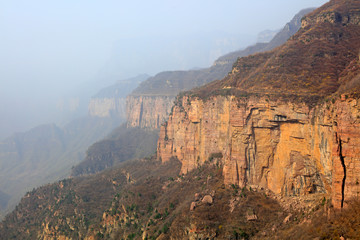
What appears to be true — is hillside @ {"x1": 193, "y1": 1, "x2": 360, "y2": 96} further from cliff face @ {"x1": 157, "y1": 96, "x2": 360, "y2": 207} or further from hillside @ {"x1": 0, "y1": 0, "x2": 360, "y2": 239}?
cliff face @ {"x1": 157, "y1": 96, "x2": 360, "y2": 207}

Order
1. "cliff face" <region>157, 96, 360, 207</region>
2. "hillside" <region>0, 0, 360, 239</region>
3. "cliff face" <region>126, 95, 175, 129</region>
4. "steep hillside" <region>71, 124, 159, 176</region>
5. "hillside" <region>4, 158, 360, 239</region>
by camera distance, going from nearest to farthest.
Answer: "cliff face" <region>157, 96, 360, 207</region> → "hillside" <region>0, 0, 360, 239</region> → "hillside" <region>4, 158, 360, 239</region> → "steep hillside" <region>71, 124, 159, 176</region> → "cliff face" <region>126, 95, 175, 129</region>

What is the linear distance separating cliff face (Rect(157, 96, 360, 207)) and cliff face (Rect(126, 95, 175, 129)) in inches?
4191

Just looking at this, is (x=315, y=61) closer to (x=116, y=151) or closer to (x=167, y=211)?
(x=167, y=211)

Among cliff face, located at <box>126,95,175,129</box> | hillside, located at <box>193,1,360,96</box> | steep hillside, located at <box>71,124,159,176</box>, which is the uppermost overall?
hillside, located at <box>193,1,360,96</box>

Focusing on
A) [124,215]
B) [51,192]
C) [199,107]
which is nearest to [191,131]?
[199,107]

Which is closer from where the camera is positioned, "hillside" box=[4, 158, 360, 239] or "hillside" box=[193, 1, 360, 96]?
"hillside" box=[4, 158, 360, 239]

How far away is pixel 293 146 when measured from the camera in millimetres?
37938

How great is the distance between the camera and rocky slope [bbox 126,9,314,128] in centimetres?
15750

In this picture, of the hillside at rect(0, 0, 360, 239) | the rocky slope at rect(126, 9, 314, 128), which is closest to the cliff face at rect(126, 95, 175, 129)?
the rocky slope at rect(126, 9, 314, 128)

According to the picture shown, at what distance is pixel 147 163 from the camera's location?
89.1 meters

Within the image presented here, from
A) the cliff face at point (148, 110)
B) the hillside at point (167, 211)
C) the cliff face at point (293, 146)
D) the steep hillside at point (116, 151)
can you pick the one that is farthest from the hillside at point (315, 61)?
the cliff face at point (148, 110)

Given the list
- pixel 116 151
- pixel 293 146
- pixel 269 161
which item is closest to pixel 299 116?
pixel 293 146

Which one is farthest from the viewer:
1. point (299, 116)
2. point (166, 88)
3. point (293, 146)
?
point (166, 88)

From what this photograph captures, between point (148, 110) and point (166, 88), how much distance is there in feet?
54.9
